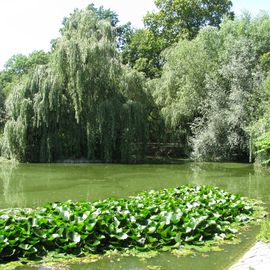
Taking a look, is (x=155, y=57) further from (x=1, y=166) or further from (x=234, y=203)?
(x=234, y=203)

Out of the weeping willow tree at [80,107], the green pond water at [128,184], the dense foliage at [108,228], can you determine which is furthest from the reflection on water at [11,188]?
the dense foliage at [108,228]

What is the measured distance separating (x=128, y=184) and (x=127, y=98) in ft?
32.4

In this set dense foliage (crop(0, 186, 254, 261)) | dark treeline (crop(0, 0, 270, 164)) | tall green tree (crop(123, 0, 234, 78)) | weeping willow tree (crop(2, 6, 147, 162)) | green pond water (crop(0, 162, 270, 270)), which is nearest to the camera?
green pond water (crop(0, 162, 270, 270))

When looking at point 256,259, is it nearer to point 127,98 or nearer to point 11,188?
point 11,188

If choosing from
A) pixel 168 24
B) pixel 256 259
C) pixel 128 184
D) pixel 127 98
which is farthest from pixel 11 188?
pixel 168 24

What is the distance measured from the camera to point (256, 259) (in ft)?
18.1

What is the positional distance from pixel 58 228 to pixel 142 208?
183 cm

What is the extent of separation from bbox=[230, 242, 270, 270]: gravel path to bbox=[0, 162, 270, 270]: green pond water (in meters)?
0.30

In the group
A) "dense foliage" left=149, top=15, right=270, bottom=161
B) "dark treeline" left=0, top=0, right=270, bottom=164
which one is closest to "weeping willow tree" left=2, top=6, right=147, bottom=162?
"dark treeline" left=0, top=0, right=270, bottom=164

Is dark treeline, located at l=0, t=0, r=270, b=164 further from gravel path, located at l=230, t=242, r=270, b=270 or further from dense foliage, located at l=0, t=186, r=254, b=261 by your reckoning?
gravel path, located at l=230, t=242, r=270, b=270

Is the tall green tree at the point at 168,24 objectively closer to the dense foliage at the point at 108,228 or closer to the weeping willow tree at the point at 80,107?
the weeping willow tree at the point at 80,107

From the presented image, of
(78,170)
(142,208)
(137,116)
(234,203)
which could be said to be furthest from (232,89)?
(142,208)

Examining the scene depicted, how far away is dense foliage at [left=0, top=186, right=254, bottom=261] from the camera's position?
20.4 feet

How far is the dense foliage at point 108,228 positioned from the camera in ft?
20.4
